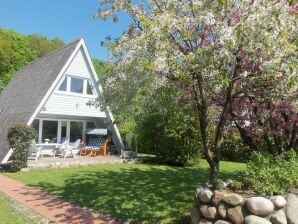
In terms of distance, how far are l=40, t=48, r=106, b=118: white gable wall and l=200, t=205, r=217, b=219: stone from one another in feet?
51.6

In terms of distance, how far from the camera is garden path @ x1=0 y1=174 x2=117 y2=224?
28.9 ft

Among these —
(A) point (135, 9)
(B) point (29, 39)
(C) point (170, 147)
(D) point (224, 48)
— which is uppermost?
(B) point (29, 39)

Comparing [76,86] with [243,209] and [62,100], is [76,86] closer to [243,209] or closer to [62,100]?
[62,100]

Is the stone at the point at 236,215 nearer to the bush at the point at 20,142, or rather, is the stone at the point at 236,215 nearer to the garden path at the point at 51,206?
the garden path at the point at 51,206

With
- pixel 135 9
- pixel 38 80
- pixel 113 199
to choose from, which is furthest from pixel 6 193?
pixel 38 80

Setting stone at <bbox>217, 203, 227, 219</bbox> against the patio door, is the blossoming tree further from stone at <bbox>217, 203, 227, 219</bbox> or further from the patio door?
the patio door

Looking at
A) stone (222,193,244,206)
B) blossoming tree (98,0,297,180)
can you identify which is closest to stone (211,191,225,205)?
stone (222,193,244,206)

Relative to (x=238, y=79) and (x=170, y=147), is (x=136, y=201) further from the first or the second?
(x=170, y=147)

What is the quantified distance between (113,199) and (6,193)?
3771 mm

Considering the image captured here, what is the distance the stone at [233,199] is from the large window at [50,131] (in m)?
17.7

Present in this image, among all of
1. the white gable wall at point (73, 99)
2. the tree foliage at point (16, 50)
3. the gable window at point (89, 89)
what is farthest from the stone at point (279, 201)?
the tree foliage at point (16, 50)

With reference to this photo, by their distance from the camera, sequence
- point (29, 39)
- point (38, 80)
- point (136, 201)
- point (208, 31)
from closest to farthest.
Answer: point (208, 31), point (136, 201), point (38, 80), point (29, 39)

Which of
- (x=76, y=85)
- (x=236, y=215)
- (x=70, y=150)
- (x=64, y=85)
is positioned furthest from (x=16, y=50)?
(x=236, y=215)

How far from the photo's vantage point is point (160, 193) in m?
12.0
